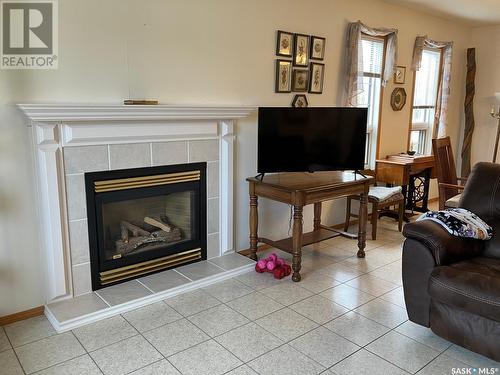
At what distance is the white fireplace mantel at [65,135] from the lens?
242cm

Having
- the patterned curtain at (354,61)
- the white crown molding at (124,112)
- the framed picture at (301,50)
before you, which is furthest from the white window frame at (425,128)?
the white crown molding at (124,112)

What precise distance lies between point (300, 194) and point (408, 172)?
81.9 inches

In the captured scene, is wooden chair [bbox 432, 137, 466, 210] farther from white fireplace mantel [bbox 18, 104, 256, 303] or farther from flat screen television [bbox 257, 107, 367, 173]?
white fireplace mantel [bbox 18, 104, 256, 303]

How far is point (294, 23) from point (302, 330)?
2.63 meters

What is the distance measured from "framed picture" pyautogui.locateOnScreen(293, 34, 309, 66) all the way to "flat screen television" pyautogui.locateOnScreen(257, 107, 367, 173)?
23.2 inches

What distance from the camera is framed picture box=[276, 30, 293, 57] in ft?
11.7

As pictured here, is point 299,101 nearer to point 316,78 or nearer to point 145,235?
point 316,78

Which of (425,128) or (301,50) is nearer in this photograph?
(301,50)

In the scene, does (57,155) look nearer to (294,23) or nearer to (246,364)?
(246,364)

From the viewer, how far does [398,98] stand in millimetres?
4922

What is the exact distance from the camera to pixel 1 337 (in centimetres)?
238

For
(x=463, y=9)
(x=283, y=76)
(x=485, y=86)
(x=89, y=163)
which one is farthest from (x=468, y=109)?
(x=89, y=163)

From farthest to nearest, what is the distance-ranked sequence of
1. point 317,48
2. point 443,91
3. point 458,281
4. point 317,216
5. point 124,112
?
point 443,91 < point 317,216 < point 317,48 < point 124,112 < point 458,281

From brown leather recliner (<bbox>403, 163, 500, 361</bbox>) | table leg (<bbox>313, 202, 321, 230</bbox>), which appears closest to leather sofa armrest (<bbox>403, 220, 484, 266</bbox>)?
brown leather recliner (<bbox>403, 163, 500, 361</bbox>)
